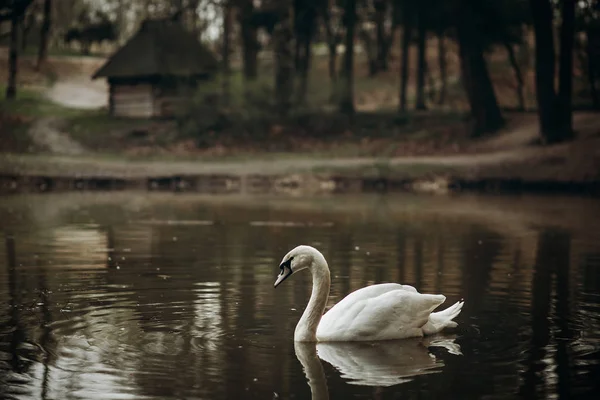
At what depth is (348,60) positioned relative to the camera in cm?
5353

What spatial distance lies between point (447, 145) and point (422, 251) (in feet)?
90.8

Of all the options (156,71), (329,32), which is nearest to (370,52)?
(329,32)

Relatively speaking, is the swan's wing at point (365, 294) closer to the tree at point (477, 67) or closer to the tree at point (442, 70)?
the tree at point (477, 67)

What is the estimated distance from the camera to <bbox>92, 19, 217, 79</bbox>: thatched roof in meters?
61.1

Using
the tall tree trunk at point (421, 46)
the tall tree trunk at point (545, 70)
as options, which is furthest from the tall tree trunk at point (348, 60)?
the tall tree trunk at point (545, 70)

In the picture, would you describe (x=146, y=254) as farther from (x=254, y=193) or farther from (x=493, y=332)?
(x=254, y=193)

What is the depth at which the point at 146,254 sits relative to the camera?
20.2 m

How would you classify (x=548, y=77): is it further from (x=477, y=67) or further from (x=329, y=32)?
(x=329, y=32)

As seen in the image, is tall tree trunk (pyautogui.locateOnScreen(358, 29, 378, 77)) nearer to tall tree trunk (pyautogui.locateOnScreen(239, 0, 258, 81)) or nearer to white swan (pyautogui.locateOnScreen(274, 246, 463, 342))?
tall tree trunk (pyautogui.locateOnScreen(239, 0, 258, 81))

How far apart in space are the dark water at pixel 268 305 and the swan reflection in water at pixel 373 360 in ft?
0.09

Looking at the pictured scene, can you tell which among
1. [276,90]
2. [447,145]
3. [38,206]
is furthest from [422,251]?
[276,90]

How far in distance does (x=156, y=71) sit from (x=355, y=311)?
49778 millimetres

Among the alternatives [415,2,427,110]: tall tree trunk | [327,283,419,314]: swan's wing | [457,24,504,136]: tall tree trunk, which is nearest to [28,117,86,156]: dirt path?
[415,2,427,110]: tall tree trunk

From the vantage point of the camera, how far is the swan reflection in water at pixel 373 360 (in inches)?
402
